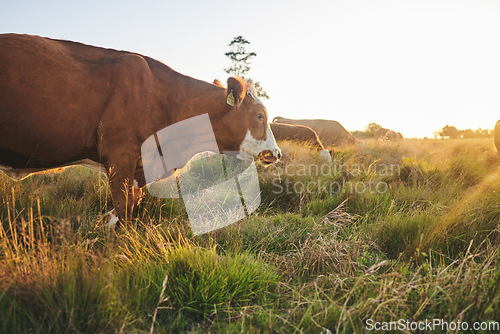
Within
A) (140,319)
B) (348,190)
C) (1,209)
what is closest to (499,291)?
(140,319)

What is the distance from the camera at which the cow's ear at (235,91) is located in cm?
407

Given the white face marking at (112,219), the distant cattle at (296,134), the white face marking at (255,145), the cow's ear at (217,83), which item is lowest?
the white face marking at (112,219)

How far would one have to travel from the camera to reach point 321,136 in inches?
722

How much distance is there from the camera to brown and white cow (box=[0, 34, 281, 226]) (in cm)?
299

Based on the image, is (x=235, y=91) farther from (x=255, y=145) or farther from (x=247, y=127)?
(x=255, y=145)

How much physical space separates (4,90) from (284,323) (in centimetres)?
316

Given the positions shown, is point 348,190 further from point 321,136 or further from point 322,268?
point 321,136

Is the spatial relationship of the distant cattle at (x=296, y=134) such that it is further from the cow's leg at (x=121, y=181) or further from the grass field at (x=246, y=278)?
the cow's leg at (x=121, y=181)

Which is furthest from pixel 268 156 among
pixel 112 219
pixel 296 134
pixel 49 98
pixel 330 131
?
pixel 330 131

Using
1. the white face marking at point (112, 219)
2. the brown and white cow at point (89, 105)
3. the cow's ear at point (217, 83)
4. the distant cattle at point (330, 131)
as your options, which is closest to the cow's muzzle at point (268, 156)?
the brown and white cow at point (89, 105)

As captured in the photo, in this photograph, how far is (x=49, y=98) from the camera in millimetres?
3078

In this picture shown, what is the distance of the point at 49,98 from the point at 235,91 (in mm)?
2098

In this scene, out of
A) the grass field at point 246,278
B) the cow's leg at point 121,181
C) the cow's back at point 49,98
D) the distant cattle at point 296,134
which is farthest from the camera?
the distant cattle at point 296,134

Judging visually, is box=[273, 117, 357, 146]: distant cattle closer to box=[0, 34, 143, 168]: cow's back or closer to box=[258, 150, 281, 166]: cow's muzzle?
box=[258, 150, 281, 166]: cow's muzzle
